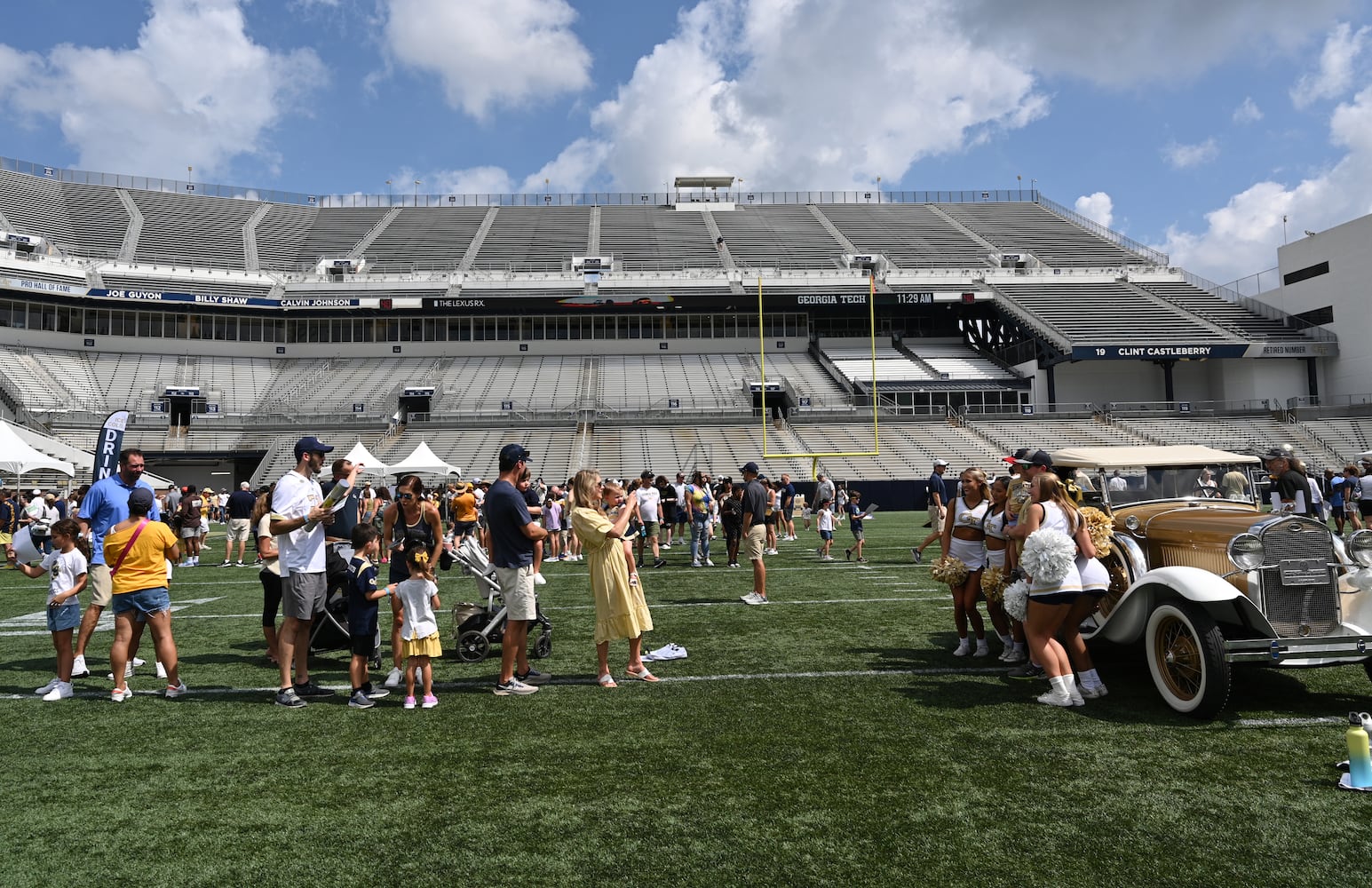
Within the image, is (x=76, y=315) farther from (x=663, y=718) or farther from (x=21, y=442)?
(x=663, y=718)

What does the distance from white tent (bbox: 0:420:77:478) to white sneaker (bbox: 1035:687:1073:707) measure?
69.2 feet

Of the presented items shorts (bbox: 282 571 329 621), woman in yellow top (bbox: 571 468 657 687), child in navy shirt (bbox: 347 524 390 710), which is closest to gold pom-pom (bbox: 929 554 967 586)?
woman in yellow top (bbox: 571 468 657 687)

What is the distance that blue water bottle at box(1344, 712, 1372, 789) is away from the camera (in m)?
3.96

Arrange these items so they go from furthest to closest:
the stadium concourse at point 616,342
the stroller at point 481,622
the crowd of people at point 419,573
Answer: the stadium concourse at point 616,342 < the stroller at point 481,622 < the crowd of people at point 419,573

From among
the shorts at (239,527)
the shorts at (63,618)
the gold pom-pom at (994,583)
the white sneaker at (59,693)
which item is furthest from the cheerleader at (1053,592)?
the shorts at (239,527)

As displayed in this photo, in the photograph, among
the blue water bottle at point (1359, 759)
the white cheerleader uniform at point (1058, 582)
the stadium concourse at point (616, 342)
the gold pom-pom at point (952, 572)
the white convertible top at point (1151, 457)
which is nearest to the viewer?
the blue water bottle at point (1359, 759)

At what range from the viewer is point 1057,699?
554cm

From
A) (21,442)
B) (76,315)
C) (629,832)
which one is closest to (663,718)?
(629,832)

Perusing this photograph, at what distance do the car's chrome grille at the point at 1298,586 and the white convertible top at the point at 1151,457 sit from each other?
1.61m

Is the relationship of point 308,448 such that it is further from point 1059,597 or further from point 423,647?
point 1059,597

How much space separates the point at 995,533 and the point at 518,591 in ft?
12.5

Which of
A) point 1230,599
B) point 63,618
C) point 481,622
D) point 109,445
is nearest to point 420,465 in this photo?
point 109,445

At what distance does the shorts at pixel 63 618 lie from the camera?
6.35m

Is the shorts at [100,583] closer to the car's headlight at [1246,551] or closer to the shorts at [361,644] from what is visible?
the shorts at [361,644]
